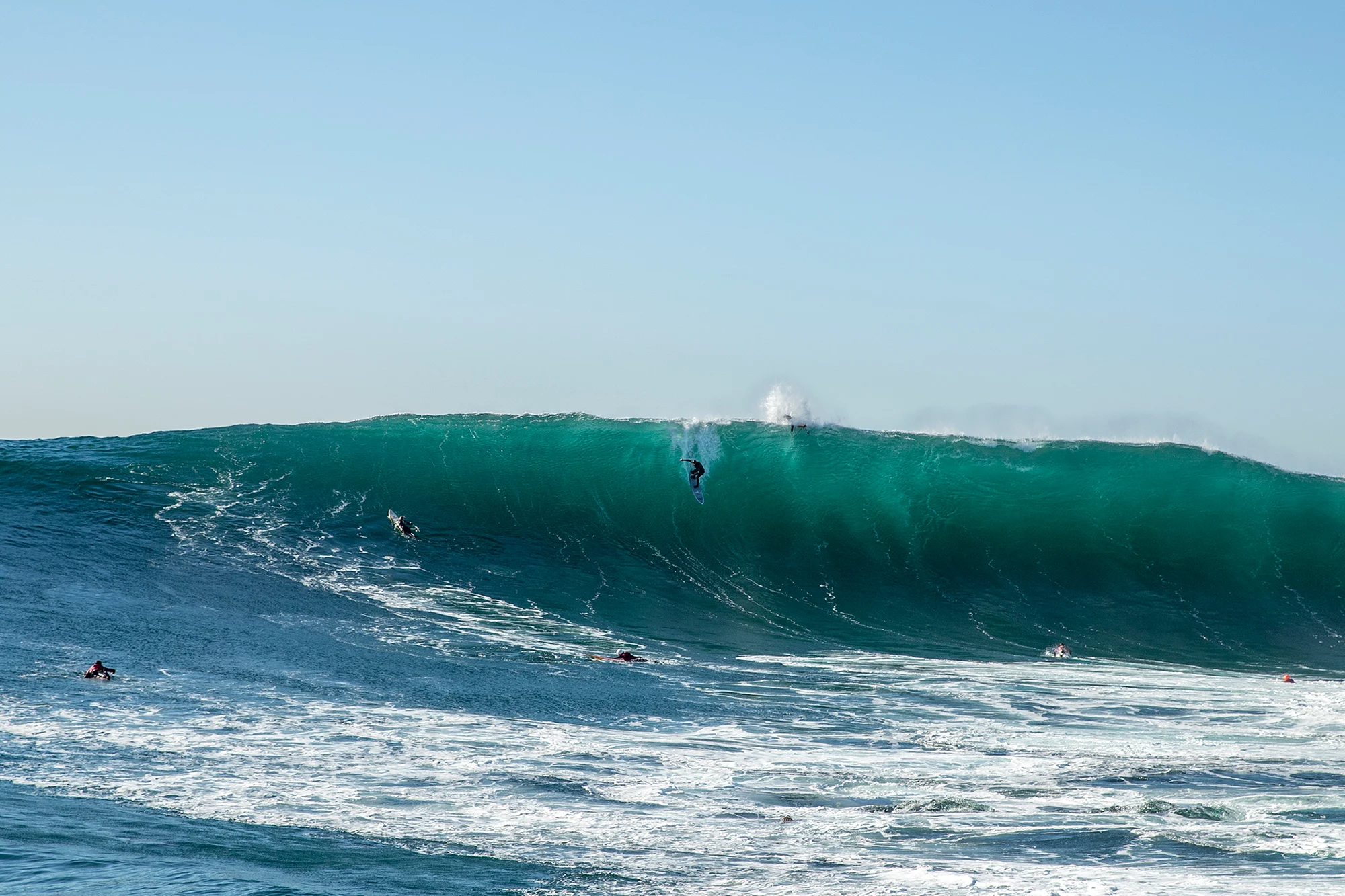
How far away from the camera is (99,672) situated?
11.5 meters

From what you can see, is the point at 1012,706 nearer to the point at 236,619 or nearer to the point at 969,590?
the point at 969,590

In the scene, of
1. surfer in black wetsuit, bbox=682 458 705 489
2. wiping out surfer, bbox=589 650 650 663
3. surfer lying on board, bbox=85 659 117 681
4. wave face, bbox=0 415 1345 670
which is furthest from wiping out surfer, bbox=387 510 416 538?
surfer lying on board, bbox=85 659 117 681

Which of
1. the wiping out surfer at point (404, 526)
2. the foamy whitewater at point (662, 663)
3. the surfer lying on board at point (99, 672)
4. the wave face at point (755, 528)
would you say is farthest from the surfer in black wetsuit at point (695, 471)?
the surfer lying on board at point (99, 672)

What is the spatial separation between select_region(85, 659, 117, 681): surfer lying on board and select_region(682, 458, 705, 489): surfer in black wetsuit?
13357 millimetres

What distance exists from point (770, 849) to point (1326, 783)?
4528mm

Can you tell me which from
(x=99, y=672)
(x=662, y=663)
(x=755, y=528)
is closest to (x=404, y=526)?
(x=755, y=528)

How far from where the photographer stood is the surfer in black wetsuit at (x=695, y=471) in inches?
933

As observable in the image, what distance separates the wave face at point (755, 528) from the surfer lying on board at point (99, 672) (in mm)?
5083

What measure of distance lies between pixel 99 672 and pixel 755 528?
12.6 metres

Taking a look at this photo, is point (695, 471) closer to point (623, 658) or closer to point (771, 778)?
point (623, 658)

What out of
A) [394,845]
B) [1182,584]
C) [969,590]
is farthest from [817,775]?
[1182,584]

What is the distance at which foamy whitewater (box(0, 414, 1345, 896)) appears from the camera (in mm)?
7062

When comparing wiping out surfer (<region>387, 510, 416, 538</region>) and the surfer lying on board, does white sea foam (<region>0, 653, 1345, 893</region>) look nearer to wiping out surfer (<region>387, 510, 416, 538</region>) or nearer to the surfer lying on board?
Answer: the surfer lying on board

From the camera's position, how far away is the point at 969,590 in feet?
64.2
